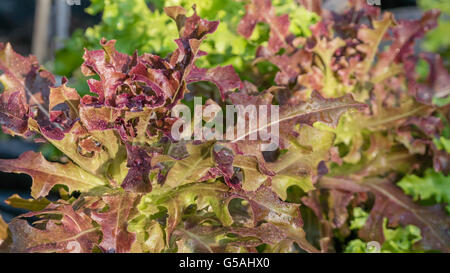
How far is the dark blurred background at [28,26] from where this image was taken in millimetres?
1121

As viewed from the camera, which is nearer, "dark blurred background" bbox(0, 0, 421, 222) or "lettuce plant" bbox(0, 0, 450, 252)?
"lettuce plant" bbox(0, 0, 450, 252)

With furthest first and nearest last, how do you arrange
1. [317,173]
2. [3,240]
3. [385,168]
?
[385,168] < [317,173] < [3,240]

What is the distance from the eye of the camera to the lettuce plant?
25.1 inches

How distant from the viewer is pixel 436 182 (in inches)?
39.5

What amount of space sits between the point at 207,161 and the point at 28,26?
2.24m

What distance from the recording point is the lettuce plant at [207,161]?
637 mm

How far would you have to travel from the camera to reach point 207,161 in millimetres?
632

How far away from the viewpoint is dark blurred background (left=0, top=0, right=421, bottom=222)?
1121 mm

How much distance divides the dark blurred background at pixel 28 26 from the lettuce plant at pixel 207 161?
34 cm

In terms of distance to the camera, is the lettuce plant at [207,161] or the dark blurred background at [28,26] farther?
the dark blurred background at [28,26]

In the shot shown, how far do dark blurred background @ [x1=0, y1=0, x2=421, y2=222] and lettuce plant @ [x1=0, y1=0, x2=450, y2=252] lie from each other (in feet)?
1.13
